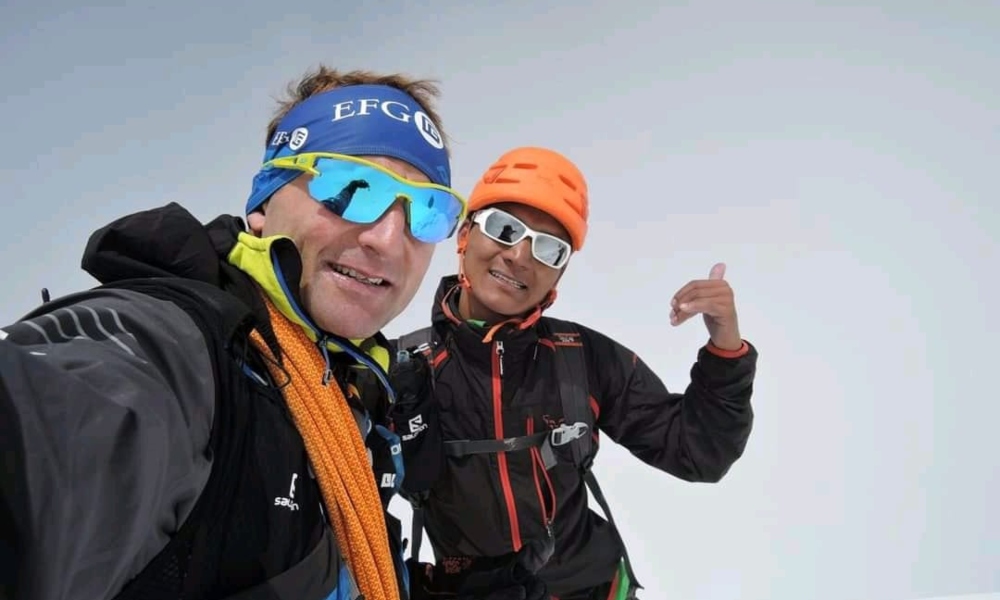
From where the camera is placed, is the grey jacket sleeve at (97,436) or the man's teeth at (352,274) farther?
the man's teeth at (352,274)

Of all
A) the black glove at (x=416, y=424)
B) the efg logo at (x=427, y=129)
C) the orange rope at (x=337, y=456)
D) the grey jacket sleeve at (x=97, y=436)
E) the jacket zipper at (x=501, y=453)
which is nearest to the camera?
the grey jacket sleeve at (x=97, y=436)

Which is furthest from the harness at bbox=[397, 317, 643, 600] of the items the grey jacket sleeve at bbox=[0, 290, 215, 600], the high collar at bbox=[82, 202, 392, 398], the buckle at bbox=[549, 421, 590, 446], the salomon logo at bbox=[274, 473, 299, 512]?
the grey jacket sleeve at bbox=[0, 290, 215, 600]

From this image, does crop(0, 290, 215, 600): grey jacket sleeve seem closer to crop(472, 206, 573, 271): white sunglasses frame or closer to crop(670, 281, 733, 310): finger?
crop(472, 206, 573, 271): white sunglasses frame

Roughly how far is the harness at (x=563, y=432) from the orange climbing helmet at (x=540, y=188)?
1.01ft

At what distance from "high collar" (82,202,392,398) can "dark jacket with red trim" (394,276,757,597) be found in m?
0.54

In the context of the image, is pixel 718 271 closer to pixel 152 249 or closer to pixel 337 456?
pixel 337 456

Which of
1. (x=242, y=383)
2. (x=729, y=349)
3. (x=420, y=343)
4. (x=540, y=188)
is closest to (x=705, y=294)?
(x=729, y=349)

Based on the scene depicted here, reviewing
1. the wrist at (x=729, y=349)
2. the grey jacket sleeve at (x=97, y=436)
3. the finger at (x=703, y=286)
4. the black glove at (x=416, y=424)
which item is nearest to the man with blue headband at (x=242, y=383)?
the grey jacket sleeve at (x=97, y=436)

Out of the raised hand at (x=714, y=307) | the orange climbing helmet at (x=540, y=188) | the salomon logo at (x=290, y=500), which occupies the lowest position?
the salomon logo at (x=290, y=500)

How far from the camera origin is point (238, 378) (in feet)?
1.71

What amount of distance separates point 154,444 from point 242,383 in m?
0.18

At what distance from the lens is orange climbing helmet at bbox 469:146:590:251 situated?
1.41m

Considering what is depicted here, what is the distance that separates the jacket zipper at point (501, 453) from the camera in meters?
1.23

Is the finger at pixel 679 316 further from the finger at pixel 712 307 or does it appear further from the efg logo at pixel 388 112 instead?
the efg logo at pixel 388 112
